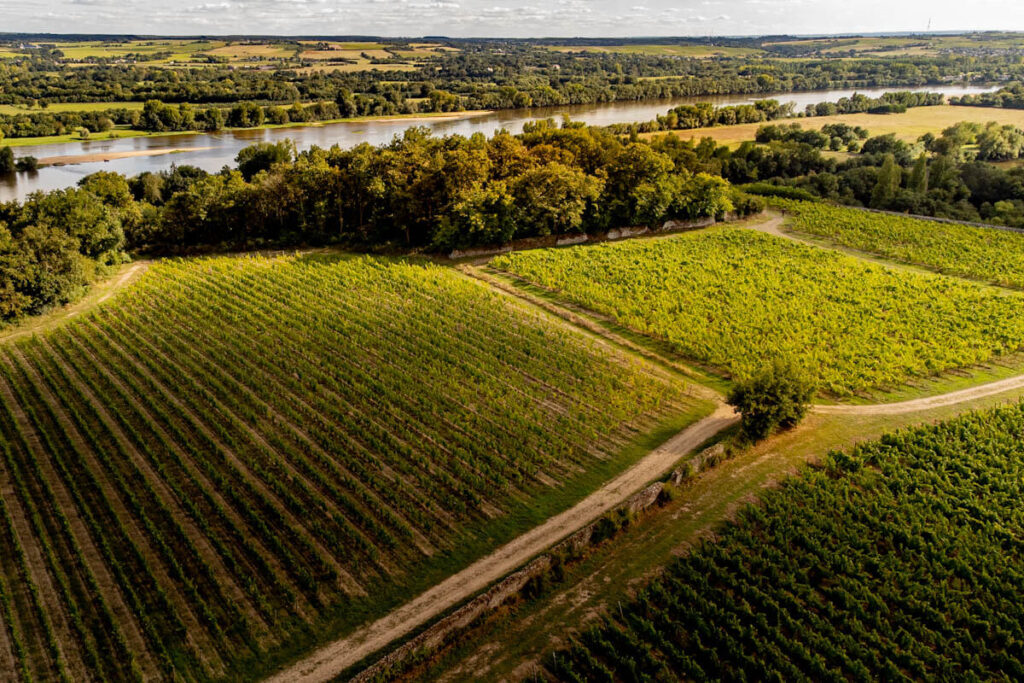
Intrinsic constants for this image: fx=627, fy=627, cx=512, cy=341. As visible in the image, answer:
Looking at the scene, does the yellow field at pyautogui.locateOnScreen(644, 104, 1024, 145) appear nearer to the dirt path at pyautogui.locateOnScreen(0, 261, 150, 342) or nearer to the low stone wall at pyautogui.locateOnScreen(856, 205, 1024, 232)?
the low stone wall at pyautogui.locateOnScreen(856, 205, 1024, 232)

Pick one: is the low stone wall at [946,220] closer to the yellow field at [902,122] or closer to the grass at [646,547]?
the grass at [646,547]

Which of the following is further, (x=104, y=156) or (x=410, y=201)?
(x=104, y=156)

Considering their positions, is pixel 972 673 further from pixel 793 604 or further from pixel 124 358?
pixel 124 358

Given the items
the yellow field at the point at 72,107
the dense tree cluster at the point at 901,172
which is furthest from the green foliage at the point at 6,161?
the dense tree cluster at the point at 901,172

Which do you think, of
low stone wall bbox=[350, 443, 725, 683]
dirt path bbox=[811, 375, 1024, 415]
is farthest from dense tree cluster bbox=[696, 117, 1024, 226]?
low stone wall bbox=[350, 443, 725, 683]

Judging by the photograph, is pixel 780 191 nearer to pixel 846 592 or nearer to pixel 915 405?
pixel 915 405

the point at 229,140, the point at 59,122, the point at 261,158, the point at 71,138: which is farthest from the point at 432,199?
the point at 59,122

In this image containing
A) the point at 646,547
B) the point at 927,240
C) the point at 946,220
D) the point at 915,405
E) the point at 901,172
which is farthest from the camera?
the point at 901,172
